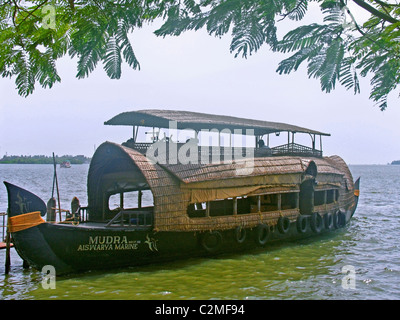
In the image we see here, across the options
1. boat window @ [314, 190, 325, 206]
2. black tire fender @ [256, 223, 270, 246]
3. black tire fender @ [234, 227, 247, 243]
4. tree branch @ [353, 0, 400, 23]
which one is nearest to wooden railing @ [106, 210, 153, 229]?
black tire fender @ [234, 227, 247, 243]

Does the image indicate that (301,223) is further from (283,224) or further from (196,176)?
(196,176)

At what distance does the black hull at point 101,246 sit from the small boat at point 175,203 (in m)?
0.02

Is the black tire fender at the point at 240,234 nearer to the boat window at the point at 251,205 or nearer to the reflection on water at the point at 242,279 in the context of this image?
the reflection on water at the point at 242,279

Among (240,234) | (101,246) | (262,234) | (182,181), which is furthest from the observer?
(262,234)

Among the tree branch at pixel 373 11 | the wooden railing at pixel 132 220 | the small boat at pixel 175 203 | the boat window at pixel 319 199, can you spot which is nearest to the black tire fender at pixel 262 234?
the small boat at pixel 175 203

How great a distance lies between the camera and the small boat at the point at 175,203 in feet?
28.7

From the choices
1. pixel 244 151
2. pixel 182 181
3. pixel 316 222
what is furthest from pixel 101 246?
pixel 316 222

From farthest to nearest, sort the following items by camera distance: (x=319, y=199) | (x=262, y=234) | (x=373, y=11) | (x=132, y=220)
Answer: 1. (x=319, y=199)
2. (x=262, y=234)
3. (x=132, y=220)
4. (x=373, y=11)

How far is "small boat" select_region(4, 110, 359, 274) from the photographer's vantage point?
28.7ft

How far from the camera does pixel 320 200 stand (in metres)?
15.4

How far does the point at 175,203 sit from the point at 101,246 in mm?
2000

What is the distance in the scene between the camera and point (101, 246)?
8.95 m

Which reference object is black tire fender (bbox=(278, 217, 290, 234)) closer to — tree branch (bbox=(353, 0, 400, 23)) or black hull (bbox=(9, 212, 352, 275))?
black hull (bbox=(9, 212, 352, 275))
